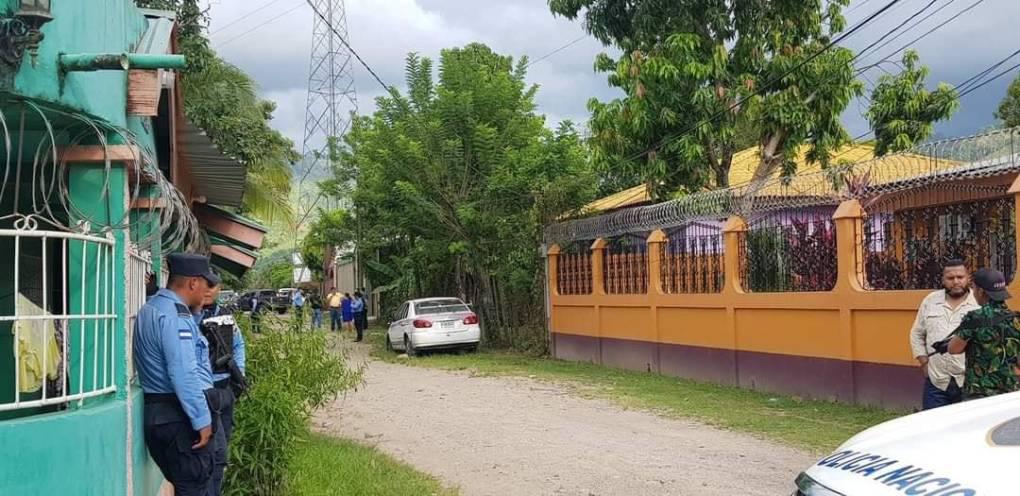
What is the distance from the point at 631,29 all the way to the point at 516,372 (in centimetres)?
652

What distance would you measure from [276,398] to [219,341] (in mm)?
708

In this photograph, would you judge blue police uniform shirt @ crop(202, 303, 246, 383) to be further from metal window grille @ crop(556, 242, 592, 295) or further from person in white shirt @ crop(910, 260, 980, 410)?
metal window grille @ crop(556, 242, 592, 295)

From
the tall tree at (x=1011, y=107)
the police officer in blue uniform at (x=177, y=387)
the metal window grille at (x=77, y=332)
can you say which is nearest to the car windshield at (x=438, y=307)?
the metal window grille at (x=77, y=332)

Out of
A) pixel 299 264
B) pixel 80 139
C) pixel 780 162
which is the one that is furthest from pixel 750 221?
pixel 299 264

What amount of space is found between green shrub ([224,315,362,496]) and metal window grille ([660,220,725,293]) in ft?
24.6

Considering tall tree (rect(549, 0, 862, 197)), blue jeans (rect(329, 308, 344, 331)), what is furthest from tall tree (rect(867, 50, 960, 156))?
blue jeans (rect(329, 308, 344, 331))

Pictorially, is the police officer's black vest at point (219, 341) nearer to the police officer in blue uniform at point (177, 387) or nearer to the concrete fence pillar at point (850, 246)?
the police officer in blue uniform at point (177, 387)

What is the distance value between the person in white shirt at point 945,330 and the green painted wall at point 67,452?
505 centimetres

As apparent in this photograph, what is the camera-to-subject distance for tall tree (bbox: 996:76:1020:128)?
27969 mm

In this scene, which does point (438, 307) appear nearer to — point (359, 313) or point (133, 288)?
point (359, 313)

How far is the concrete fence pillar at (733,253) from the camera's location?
42.3 feet

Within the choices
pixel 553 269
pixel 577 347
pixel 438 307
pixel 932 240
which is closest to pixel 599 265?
pixel 577 347

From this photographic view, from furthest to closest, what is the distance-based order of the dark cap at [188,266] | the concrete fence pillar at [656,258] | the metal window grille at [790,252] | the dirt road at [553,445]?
the concrete fence pillar at [656,258] → the metal window grille at [790,252] → the dirt road at [553,445] → the dark cap at [188,266]

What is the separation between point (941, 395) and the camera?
6.20 metres
